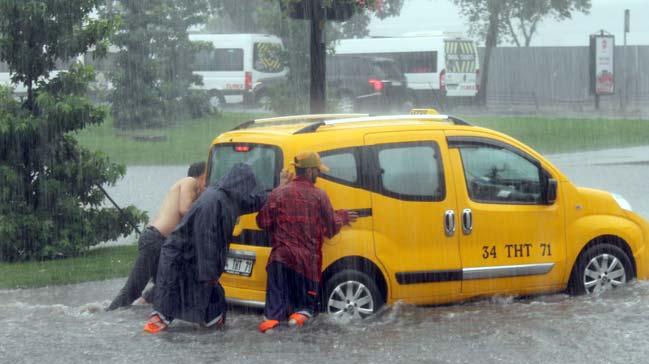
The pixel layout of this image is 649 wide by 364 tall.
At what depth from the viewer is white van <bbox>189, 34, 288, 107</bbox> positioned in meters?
43.2

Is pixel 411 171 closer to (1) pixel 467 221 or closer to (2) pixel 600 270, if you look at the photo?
(1) pixel 467 221

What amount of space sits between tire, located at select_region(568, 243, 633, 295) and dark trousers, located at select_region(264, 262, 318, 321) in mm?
2449

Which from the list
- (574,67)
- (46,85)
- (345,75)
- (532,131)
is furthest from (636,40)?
(46,85)

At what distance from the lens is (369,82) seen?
38594mm

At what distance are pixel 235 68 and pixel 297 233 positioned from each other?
35.4m

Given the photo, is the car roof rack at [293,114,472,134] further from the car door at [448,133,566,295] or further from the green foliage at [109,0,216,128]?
the green foliage at [109,0,216,128]

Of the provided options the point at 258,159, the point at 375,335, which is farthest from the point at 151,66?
the point at 375,335

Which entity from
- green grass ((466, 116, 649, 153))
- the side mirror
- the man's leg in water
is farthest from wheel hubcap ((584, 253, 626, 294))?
green grass ((466, 116, 649, 153))

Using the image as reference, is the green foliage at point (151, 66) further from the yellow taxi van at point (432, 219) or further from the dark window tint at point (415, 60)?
the yellow taxi van at point (432, 219)

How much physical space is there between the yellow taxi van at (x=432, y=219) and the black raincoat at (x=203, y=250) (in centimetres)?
30

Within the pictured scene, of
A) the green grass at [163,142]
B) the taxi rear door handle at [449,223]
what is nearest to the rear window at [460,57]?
the green grass at [163,142]

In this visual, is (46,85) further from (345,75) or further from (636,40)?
(636,40)

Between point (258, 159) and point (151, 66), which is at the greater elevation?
point (151, 66)

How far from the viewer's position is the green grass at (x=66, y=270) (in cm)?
1130
